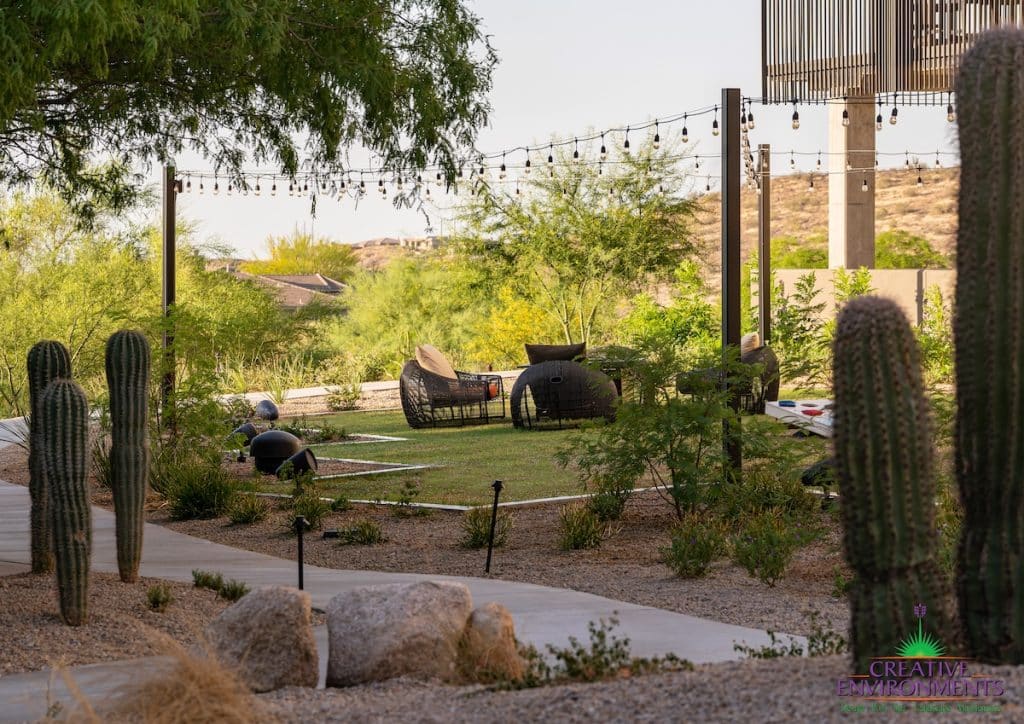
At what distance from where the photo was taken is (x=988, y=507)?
3.62 meters

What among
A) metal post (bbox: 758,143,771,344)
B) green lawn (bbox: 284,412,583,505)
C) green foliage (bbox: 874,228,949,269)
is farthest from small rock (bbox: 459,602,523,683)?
green foliage (bbox: 874,228,949,269)

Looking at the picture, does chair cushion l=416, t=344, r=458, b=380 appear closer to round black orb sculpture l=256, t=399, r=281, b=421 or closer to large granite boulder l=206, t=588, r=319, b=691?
round black orb sculpture l=256, t=399, r=281, b=421

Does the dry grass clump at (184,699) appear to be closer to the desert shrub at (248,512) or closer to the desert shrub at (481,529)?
the desert shrub at (481,529)

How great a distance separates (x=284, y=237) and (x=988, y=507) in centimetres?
4810

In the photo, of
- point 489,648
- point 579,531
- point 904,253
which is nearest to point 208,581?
point 579,531

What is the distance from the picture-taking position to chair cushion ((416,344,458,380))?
16078mm

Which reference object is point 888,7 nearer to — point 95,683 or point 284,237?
point 95,683

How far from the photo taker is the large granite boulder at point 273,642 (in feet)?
14.5

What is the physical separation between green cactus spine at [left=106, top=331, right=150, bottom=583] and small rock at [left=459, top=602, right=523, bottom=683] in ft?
9.25

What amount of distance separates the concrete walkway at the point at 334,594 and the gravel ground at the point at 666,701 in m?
0.80

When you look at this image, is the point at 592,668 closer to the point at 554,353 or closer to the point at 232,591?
the point at 232,591

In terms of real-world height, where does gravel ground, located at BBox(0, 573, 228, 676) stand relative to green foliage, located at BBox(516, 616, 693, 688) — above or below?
below

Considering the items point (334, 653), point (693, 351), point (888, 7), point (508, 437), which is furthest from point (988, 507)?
point (693, 351)

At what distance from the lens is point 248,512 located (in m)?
9.39
